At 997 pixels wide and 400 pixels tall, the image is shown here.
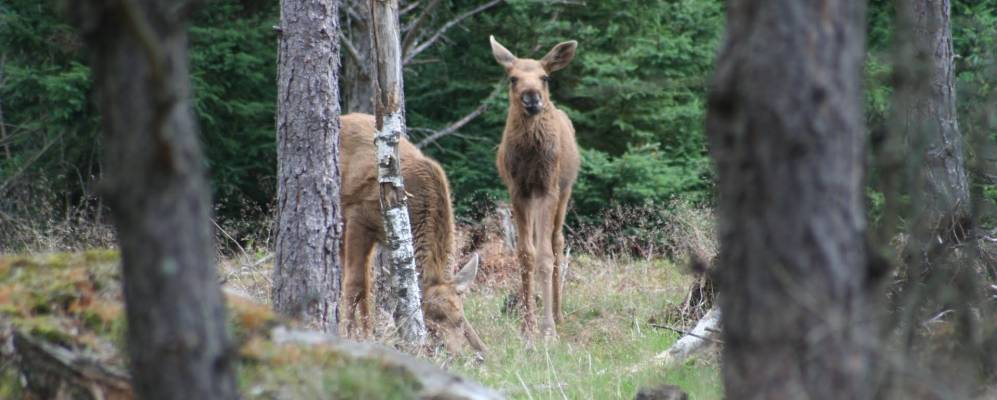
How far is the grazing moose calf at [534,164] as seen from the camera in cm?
962

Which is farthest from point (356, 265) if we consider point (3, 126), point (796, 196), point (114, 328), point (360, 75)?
point (3, 126)

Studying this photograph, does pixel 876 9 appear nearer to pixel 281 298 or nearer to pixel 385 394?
pixel 281 298

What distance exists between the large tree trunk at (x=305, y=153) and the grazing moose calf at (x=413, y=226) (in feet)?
4.24

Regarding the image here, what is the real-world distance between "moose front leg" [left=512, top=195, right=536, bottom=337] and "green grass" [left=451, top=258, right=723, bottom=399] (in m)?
0.18

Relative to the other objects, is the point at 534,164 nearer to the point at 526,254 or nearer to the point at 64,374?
the point at 526,254

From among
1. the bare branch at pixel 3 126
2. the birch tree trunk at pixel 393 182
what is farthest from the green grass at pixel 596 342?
the bare branch at pixel 3 126

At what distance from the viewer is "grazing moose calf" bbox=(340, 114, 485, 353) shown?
8328 mm

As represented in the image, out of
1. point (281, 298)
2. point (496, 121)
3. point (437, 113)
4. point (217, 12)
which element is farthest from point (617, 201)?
point (281, 298)

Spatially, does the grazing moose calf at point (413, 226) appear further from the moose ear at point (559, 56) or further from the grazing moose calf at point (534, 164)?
the moose ear at point (559, 56)

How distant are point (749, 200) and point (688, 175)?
13203mm

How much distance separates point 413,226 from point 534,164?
1.58 meters

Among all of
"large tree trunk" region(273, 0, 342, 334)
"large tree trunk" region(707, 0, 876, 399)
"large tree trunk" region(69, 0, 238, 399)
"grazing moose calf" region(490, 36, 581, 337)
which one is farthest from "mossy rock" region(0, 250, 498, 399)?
"grazing moose calf" region(490, 36, 581, 337)

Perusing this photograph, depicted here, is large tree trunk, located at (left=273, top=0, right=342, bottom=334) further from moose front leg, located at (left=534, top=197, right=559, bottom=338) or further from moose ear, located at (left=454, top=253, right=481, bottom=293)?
moose front leg, located at (left=534, top=197, right=559, bottom=338)

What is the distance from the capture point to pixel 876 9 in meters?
14.9
